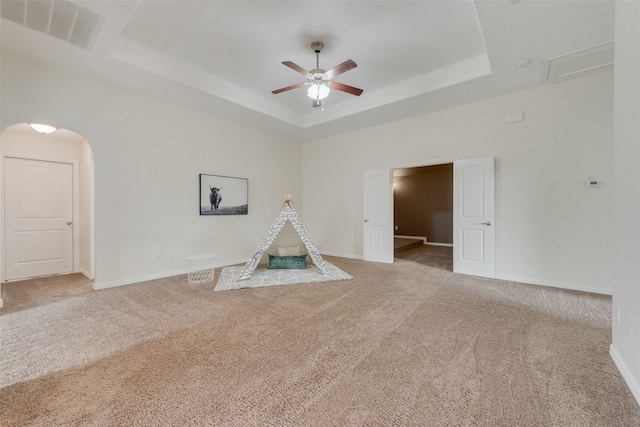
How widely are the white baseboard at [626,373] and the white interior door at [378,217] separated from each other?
3.49m

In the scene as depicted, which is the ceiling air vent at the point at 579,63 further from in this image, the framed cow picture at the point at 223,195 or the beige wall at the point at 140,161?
the framed cow picture at the point at 223,195

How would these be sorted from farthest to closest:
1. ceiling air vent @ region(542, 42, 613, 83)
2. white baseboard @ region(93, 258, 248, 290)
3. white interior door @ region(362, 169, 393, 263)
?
white interior door @ region(362, 169, 393, 263)
white baseboard @ region(93, 258, 248, 290)
ceiling air vent @ region(542, 42, 613, 83)

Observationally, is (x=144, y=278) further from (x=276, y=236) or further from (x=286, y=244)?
(x=286, y=244)

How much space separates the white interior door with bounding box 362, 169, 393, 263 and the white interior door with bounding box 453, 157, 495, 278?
1249 mm

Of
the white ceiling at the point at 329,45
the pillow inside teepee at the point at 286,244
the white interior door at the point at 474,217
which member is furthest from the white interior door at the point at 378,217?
the pillow inside teepee at the point at 286,244

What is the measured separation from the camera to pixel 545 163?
3.76 m

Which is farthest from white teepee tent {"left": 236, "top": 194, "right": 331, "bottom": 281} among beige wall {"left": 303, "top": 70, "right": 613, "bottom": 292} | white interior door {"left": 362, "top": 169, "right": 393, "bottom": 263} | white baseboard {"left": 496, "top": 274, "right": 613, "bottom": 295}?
white baseboard {"left": 496, "top": 274, "right": 613, "bottom": 295}

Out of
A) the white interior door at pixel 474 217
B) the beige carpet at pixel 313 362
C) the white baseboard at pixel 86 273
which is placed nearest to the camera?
the beige carpet at pixel 313 362

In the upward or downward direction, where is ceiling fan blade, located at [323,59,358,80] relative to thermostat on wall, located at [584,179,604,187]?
upward

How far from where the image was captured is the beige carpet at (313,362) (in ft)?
4.66

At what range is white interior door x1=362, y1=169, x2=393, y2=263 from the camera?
17.5ft

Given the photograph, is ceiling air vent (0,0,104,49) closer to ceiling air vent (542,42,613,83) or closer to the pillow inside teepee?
the pillow inside teepee

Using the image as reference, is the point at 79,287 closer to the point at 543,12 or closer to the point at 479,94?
the point at 543,12

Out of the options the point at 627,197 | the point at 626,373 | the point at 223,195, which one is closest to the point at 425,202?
the point at 223,195
